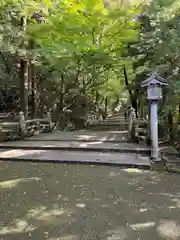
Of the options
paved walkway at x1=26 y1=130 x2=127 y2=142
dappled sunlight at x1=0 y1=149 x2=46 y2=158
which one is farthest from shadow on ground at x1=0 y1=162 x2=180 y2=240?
paved walkway at x1=26 y1=130 x2=127 y2=142

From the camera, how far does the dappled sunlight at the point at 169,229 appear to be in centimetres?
271

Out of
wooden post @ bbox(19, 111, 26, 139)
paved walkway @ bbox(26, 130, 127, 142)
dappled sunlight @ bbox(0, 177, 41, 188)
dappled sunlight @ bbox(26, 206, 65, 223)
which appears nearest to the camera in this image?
dappled sunlight @ bbox(26, 206, 65, 223)

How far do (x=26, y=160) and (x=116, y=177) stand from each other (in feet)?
8.07

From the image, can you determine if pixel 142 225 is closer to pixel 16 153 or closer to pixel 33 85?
pixel 16 153

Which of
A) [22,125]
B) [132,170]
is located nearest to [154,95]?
[132,170]

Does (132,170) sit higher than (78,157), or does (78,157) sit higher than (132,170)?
(78,157)

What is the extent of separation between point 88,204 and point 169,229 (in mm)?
1173

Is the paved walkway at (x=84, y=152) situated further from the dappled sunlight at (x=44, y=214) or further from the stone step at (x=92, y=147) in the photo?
the dappled sunlight at (x=44, y=214)

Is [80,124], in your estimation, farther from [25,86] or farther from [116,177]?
[116,177]

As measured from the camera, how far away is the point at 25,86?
33.3 ft

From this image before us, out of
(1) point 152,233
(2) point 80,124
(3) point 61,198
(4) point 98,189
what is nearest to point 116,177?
(4) point 98,189

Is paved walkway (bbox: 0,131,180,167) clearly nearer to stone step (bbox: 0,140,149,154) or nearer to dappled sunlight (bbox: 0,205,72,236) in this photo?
stone step (bbox: 0,140,149,154)

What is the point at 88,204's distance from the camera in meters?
3.57

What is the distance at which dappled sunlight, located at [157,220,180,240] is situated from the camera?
8.87 feet
